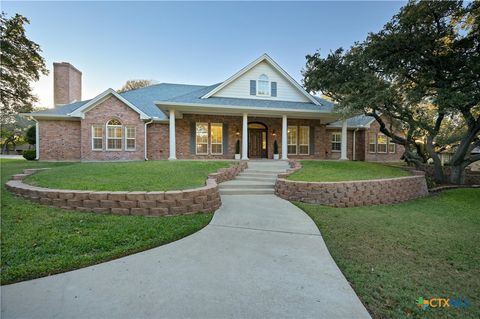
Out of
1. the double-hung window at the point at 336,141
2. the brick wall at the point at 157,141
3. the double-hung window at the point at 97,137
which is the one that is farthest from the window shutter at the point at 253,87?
the double-hung window at the point at 97,137

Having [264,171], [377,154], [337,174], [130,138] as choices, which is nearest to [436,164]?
[377,154]

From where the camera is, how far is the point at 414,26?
394 inches

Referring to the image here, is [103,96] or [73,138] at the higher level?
[103,96]

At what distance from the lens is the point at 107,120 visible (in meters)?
13.5

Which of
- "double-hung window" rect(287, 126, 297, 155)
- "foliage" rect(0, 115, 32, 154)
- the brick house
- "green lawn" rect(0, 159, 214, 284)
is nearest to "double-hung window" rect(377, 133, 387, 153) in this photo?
the brick house

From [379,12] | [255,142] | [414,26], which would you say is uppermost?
[379,12]

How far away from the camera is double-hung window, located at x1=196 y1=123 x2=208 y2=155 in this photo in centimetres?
1455

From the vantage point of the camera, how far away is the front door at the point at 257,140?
15570 millimetres

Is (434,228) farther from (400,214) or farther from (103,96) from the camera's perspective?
(103,96)

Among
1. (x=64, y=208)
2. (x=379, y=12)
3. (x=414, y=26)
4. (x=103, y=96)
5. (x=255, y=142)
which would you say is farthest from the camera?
(x=255, y=142)

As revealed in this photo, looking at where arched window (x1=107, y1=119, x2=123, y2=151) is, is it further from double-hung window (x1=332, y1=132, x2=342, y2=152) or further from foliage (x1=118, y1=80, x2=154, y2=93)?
foliage (x1=118, y1=80, x2=154, y2=93)

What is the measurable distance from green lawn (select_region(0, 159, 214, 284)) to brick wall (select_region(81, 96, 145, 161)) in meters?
8.83

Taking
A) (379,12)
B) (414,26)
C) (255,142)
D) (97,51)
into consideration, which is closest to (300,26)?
(379,12)

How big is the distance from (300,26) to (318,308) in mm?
15281
